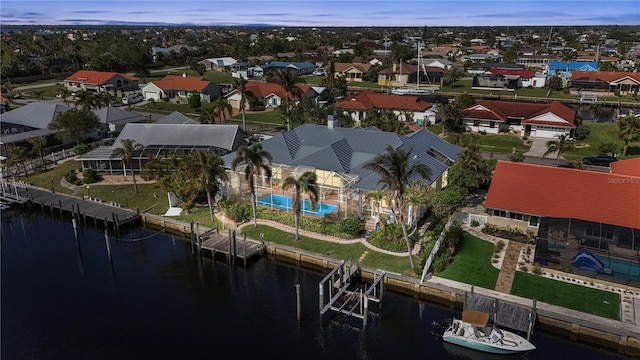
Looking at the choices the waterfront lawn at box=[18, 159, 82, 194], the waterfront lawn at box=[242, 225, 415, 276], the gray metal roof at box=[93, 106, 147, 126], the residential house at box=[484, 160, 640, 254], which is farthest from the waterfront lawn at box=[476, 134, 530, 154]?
the waterfront lawn at box=[18, 159, 82, 194]

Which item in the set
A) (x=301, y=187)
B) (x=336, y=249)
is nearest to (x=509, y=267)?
(x=336, y=249)

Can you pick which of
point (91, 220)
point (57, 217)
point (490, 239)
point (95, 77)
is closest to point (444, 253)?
point (490, 239)

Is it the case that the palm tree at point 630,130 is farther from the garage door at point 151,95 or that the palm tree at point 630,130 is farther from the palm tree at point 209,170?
the garage door at point 151,95

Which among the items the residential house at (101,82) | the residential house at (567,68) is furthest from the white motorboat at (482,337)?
the residential house at (567,68)

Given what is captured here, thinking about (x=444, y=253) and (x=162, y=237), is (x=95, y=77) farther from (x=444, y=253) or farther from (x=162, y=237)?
(x=444, y=253)

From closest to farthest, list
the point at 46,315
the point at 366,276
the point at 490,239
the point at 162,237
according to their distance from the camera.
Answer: the point at 46,315 → the point at 366,276 → the point at 490,239 → the point at 162,237

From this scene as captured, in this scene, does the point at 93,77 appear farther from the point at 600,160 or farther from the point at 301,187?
the point at 600,160
